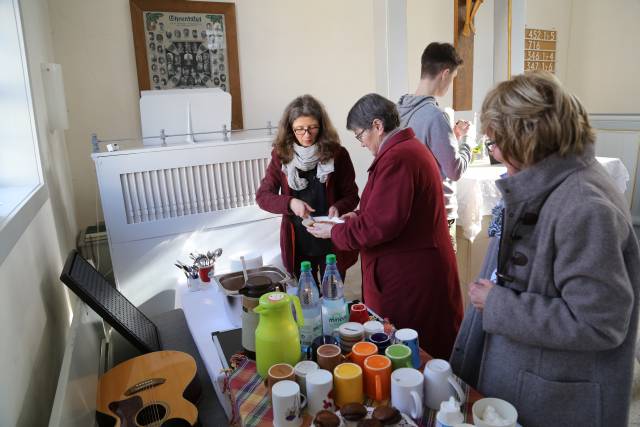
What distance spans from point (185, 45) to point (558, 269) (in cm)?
270

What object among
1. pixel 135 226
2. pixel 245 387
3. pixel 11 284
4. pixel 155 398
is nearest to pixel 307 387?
pixel 245 387

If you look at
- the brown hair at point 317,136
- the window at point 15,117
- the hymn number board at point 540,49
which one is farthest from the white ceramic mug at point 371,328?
the hymn number board at point 540,49

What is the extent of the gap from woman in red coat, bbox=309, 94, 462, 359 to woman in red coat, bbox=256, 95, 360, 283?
33 cm

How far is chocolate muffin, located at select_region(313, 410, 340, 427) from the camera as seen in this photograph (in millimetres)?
870

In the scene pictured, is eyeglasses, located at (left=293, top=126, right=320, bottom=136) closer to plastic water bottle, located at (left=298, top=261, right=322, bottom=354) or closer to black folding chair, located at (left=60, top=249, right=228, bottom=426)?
plastic water bottle, located at (left=298, top=261, right=322, bottom=354)

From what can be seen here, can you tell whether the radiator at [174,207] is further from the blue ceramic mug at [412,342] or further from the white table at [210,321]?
the blue ceramic mug at [412,342]

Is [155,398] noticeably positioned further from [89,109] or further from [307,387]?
[89,109]

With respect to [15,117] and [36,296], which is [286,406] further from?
[15,117]

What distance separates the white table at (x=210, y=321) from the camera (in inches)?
51.3

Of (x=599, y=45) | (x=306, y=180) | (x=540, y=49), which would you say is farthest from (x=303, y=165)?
(x=599, y=45)

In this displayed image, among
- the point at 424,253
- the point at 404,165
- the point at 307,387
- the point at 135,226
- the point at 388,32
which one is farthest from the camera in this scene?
the point at 388,32

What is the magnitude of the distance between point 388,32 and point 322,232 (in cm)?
184

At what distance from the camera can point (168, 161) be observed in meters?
2.29

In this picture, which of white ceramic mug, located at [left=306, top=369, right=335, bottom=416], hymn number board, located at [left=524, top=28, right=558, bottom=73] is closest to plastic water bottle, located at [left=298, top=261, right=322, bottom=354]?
white ceramic mug, located at [left=306, top=369, right=335, bottom=416]
